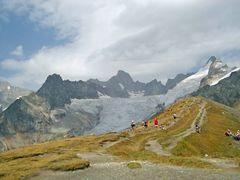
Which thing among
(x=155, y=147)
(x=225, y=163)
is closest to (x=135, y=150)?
(x=155, y=147)

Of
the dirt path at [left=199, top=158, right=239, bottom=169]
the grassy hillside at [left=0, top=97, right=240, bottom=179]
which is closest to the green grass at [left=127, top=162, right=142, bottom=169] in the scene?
the grassy hillside at [left=0, top=97, right=240, bottom=179]

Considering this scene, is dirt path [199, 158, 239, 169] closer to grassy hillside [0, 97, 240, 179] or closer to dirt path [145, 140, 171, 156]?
grassy hillside [0, 97, 240, 179]

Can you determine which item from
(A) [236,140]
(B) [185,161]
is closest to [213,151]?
(A) [236,140]

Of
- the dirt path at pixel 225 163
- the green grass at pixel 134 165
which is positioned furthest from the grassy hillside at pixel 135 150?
the green grass at pixel 134 165

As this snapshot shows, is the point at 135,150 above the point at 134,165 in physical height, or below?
below

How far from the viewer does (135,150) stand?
4286 inches

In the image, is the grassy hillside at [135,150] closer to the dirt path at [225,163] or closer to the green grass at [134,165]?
the dirt path at [225,163]

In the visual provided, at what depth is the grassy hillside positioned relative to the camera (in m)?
70.3

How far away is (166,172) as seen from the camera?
59.7 metres

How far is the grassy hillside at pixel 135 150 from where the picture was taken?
231 feet

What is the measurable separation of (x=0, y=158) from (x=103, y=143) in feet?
103

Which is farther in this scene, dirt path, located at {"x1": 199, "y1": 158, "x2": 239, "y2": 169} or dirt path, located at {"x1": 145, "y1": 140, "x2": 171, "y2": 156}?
dirt path, located at {"x1": 145, "y1": 140, "x2": 171, "y2": 156}

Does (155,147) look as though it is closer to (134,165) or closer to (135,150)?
(135,150)

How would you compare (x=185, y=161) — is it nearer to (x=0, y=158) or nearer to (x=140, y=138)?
(x=0, y=158)
